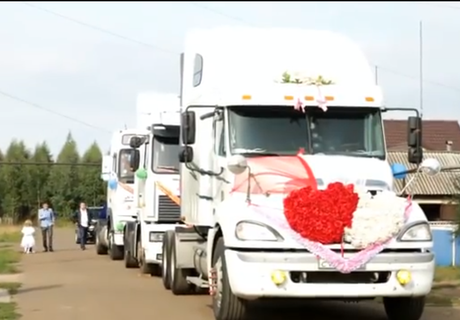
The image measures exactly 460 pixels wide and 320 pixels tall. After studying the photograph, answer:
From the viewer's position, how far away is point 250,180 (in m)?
11.5

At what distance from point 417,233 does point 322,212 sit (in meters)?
1.12

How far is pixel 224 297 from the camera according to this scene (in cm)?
1116

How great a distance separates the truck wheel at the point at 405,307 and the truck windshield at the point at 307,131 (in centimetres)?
182

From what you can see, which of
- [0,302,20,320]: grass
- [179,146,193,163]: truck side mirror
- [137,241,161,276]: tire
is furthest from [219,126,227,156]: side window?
[137,241,161,276]: tire

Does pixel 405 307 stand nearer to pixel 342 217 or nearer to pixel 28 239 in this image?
pixel 342 217

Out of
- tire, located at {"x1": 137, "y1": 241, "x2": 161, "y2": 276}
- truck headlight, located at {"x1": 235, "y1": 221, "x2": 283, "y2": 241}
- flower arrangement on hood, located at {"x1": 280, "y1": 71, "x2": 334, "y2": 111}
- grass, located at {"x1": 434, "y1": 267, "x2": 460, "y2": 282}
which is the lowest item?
grass, located at {"x1": 434, "y1": 267, "x2": 460, "y2": 282}

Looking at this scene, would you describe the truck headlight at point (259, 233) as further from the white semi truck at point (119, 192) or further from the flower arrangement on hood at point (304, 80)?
the white semi truck at point (119, 192)

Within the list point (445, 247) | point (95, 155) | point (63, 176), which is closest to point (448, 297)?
point (445, 247)

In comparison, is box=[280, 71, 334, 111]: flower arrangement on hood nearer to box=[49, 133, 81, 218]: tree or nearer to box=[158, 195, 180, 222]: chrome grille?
box=[158, 195, 180, 222]: chrome grille

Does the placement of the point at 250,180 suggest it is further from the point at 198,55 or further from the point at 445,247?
the point at 445,247

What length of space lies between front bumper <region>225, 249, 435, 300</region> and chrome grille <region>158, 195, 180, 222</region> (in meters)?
8.14

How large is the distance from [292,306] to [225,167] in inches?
116

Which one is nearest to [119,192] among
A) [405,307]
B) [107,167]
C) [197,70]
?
[107,167]

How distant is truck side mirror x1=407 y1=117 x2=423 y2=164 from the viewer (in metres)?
12.3
